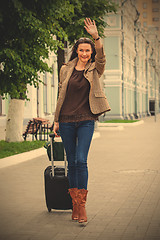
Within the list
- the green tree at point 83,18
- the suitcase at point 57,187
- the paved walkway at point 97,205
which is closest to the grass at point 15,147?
the paved walkway at point 97,205

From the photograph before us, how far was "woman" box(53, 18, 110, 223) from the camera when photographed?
560 centimetres

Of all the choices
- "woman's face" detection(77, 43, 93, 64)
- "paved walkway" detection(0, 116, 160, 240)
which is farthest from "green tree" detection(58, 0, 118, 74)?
"woman's face" detection(77, 43, 93, 64)

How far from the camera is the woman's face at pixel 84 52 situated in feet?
19.0

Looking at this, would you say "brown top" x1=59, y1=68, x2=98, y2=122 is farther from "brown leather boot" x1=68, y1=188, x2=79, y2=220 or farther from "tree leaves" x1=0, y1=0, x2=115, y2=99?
"tree leaves" x1=0, y1=0, x2=115, y2=99

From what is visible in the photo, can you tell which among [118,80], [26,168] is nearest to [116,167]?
[26,168]

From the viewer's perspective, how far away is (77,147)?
564cm

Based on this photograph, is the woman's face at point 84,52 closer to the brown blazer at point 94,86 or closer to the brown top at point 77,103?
the brown blazer at point 94,86

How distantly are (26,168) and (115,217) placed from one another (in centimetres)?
521

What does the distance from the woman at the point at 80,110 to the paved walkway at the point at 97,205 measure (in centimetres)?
37

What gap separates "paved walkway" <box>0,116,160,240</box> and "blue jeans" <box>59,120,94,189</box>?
50 centimetres

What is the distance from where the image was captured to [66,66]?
5.89 m

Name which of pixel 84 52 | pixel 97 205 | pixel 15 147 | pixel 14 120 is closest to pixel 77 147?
pixel 84 52

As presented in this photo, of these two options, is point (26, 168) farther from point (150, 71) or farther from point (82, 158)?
point (150, 71)

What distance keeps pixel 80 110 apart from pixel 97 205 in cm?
171
